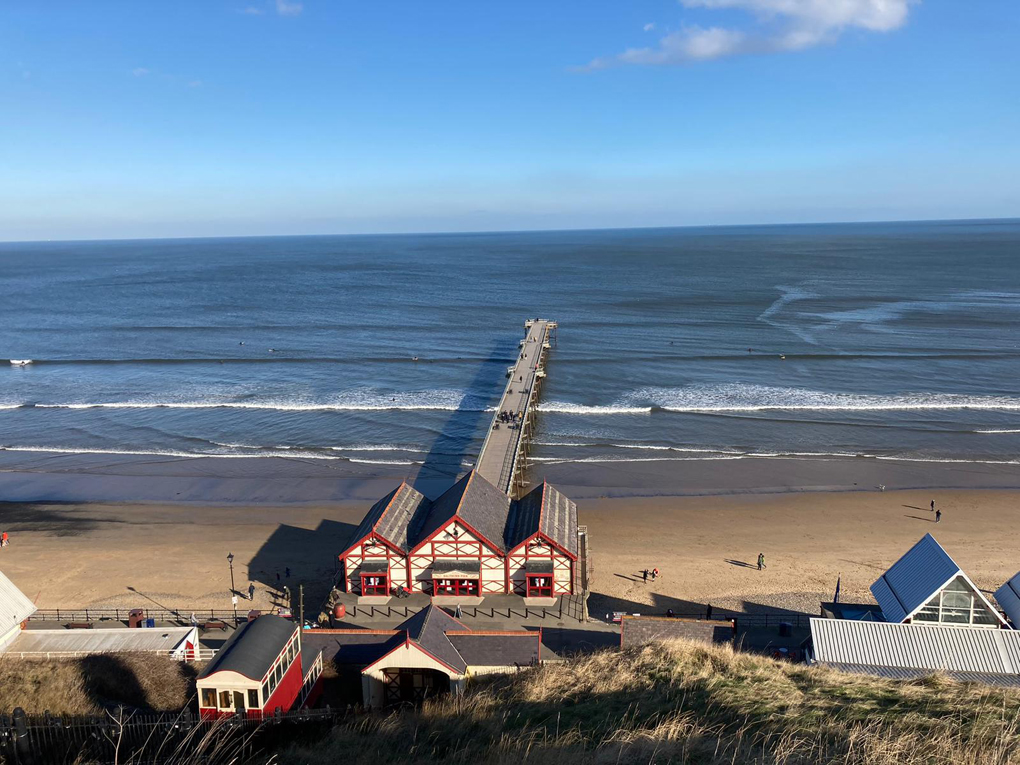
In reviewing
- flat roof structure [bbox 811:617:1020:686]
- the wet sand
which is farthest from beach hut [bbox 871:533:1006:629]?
the wet sand

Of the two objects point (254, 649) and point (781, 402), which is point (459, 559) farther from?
point (781, 402)

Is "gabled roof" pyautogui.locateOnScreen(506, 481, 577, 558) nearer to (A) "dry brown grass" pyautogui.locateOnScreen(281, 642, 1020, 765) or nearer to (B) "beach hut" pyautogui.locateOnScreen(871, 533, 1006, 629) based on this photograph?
(A) "dry brown grass" pyautogui.locateOnScreen(281, 642, 1020, 765)

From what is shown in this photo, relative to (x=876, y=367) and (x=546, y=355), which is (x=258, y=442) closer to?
(x=546, y=355)

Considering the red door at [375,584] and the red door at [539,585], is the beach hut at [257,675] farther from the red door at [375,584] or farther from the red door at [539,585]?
the red door at [539,585]

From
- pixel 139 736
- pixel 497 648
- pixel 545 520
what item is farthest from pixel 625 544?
pixel 139 736

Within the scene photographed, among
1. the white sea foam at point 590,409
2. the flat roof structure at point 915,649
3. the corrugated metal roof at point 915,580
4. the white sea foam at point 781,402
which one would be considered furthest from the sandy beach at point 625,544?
the white sea foam at point 590,409

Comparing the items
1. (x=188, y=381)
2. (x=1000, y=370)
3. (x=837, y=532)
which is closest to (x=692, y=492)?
(x=837, y=532)
